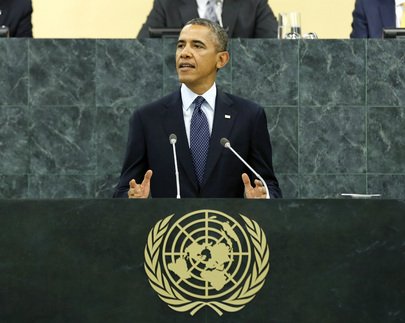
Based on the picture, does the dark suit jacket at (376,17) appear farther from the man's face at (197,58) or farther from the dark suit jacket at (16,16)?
the man's face at (197,58)

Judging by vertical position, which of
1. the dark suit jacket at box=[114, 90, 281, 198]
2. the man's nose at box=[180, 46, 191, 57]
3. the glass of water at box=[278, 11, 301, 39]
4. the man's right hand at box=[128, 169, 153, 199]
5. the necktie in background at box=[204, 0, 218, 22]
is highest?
the necktie in background at box=[204, 0, 218, 22]

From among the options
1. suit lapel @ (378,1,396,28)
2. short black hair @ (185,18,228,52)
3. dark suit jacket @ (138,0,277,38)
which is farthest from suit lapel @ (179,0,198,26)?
short black hair @ (185,18,228,52)

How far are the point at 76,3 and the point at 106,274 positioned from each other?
4.99 metres

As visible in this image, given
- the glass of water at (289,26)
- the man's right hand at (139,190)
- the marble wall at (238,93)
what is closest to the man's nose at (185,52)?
the man's right hand at (139,190)

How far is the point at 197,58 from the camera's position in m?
4.35

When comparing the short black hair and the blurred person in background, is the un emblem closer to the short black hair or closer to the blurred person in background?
the short black hair

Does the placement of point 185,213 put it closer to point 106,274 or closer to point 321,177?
point 106,274

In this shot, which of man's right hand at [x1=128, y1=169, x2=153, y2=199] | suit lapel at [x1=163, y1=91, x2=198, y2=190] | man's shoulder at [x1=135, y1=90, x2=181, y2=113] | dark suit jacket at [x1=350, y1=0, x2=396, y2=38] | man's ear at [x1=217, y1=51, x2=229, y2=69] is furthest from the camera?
dark suit jacket at [x1=350, y1=0, x2=396, y2=38]

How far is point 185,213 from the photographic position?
10.6ft

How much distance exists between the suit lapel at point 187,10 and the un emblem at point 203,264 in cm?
304

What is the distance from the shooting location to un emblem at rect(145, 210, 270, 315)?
127 inches

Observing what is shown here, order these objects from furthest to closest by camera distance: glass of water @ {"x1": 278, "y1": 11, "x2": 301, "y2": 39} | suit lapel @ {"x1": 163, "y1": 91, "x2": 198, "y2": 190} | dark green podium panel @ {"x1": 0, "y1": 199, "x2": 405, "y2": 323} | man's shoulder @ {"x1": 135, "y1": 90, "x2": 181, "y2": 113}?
glass of water @ {"x1": 278, "y1": 11, "x2": 301, "y2": 39} → man's shoulder @ {"x1": 135, "y1": 90, "x2": 181, "y2": 113} → suit lapel @ {"x1": 163, "y1": 91, "x2": 198, "y2": 190} → dark green podium panel @ {"x1": 0, "y1": 199, "x2": 405, "y2": 323}

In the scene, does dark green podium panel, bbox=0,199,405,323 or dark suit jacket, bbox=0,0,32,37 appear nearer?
dark green podium panel, bbox=0,199,405,323

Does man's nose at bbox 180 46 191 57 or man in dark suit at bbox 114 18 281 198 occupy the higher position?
man's nose at bbox 180 46 191 57
